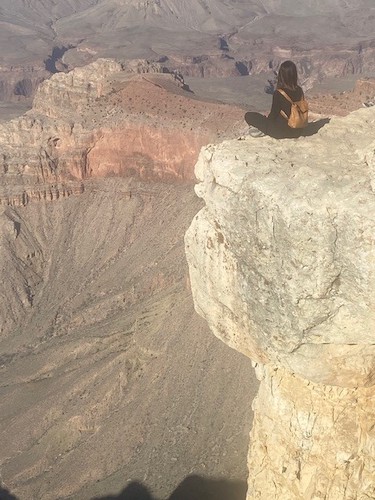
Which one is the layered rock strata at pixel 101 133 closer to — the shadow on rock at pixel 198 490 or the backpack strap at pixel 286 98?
the shadow on rock at pixel 198 490

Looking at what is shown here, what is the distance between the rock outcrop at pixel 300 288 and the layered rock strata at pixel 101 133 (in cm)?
3164

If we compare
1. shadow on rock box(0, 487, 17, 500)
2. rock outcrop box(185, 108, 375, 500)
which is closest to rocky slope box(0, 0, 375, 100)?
shadow on rock box(0, 487, 17, 500)

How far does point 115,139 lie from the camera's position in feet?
159

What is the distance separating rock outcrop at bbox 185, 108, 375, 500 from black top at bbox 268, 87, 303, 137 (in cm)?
31

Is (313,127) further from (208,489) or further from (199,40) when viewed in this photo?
(199,40)

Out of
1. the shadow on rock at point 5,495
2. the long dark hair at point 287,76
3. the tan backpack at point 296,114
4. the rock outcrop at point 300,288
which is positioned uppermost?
the long dark hair at point 287,76

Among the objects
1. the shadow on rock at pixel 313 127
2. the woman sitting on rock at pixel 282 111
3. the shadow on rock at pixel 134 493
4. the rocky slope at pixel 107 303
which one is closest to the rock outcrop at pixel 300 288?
the shadow on rock at pixel 313 127

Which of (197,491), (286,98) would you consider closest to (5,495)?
(197,491)

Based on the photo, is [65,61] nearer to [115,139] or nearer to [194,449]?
[115,139]

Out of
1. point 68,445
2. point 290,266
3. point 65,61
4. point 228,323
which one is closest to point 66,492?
point 68,445

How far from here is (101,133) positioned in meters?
49.0

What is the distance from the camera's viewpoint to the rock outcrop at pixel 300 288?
10172mm

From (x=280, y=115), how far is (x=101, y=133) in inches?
1497

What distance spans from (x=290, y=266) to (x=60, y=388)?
92.1 ft
